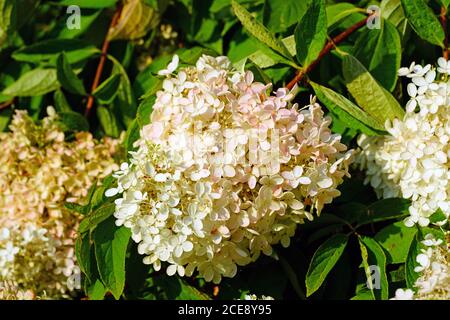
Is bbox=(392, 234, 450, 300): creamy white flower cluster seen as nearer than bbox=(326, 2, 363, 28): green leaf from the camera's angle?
Yes

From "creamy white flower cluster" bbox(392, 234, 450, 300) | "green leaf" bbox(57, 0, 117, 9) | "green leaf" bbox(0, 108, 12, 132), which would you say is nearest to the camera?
"creamy white flower cluster" bbox(392, 234, 450, 300)

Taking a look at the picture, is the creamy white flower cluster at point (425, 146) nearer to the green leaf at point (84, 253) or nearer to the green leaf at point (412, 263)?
the green leaf at point (412, 263)

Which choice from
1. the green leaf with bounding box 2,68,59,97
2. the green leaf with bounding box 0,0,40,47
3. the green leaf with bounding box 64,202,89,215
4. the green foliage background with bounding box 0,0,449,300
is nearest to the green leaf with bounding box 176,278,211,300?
the green foliage background with bounding box 0,0,449,300

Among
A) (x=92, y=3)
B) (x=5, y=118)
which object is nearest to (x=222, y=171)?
(x=92, y=3)

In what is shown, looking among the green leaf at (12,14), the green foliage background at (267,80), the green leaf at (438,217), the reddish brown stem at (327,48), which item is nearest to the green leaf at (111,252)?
the green foliage background at (267,80)

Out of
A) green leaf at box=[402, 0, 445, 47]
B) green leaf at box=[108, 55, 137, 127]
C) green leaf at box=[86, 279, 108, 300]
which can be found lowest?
green leaf at box=[86, 279, 108, 300]

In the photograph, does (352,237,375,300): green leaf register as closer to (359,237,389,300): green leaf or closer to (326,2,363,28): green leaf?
(359,237,389,300): green leaf
